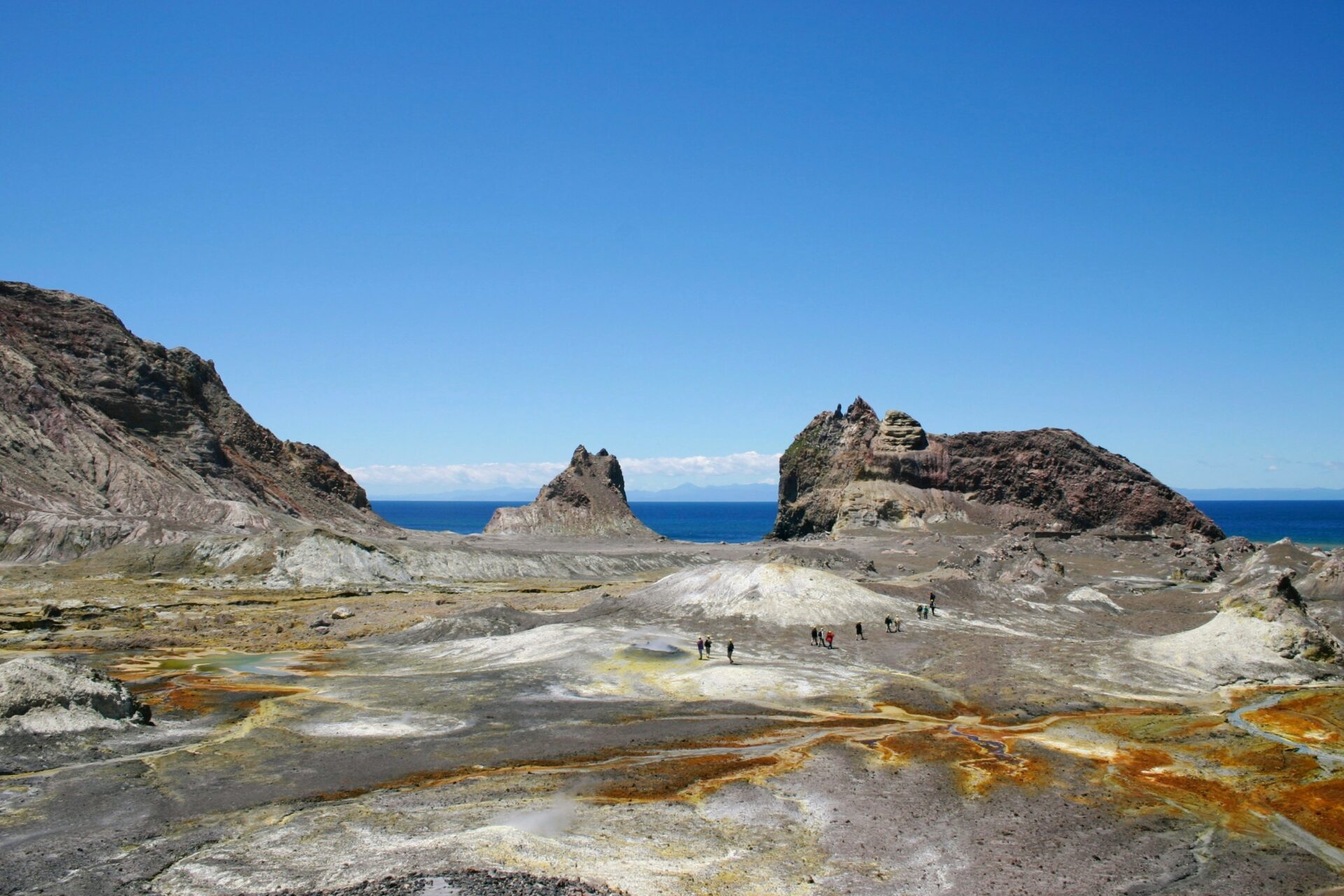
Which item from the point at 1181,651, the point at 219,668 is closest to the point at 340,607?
the point at 219,668

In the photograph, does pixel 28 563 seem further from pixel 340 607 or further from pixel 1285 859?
pixel 1285 859

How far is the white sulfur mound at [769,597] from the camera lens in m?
58.9

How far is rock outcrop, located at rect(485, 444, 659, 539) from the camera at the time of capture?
15700 cm

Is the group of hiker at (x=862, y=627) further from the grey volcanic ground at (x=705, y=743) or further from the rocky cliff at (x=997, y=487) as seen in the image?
the rocky cliff at (x=997, y=487)

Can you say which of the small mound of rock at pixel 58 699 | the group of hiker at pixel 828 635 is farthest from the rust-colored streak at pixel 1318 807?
the small mound of rock at pixel 58 699

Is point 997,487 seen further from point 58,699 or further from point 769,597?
point 58,699

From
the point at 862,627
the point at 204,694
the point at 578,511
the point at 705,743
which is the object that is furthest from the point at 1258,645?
the point at 578,511

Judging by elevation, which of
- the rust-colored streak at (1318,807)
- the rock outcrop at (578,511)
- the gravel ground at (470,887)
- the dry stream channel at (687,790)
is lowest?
the rust-colored streak at (1318,807)

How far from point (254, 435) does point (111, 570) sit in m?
53.8

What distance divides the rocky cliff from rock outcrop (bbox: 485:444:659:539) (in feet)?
118

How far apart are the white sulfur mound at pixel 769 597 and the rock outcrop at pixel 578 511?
8962 cm

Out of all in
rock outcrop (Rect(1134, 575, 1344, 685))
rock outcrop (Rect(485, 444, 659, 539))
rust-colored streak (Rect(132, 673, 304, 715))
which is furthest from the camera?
rock outcrop (Rect(485, 444, 659, 539))

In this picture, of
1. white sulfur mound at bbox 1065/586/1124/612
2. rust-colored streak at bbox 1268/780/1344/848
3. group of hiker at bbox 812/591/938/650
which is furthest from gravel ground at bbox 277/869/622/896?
white sulfur mound at bbox 1065/586/1124/612

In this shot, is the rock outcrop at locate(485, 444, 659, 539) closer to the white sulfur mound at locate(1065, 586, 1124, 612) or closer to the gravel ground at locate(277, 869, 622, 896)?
the white sulfur mound at locate(1065, 586, 1124, 612)
